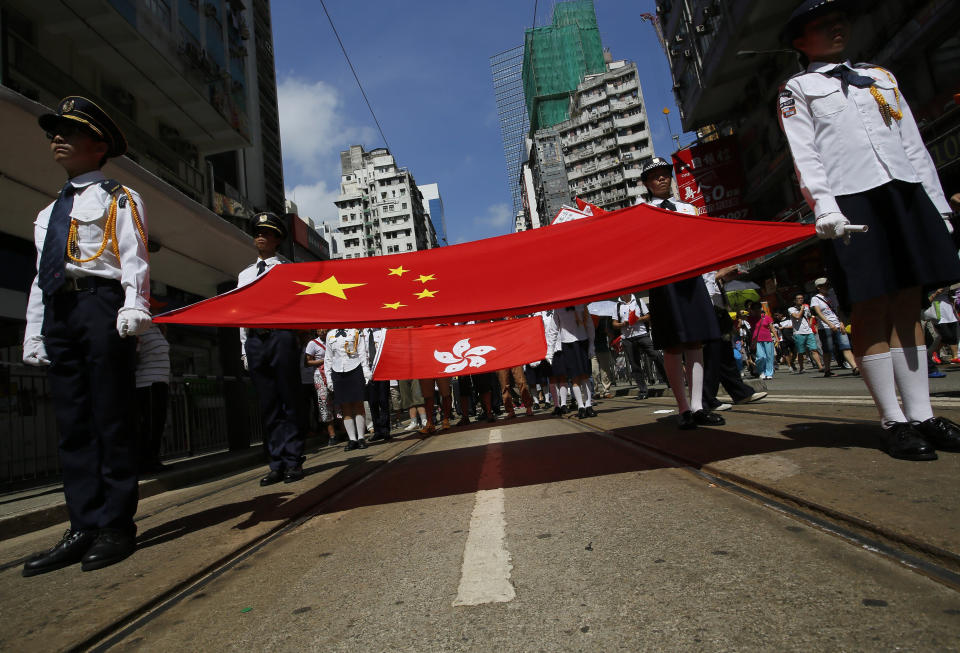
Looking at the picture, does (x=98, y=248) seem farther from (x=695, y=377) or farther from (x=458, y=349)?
(x=458, y=349)

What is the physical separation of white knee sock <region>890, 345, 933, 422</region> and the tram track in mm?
996

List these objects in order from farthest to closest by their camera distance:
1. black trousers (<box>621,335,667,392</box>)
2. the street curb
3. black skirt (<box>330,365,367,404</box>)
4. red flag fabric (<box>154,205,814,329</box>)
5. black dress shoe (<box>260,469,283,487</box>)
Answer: black trousers (<box>621,335,667,392</box>)
black skirt (<box>330,365,367,404</box>)
black dress shoe (<box>260,469,283,487</box>)
the street curb
red flag fabric (<box>154,205,814,329</box>)

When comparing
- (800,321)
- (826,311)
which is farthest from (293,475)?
(800,321)

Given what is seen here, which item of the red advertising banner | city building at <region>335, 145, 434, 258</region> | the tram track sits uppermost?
city building at <region>335, 145, 434, 258</region>

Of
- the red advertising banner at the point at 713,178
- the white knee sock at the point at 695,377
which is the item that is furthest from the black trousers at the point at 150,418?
the red advertising banner at the point at 713,178

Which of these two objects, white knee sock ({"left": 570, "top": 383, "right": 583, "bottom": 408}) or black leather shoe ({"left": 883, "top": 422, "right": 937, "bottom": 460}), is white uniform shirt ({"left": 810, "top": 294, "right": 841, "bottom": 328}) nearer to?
white knee sock ({"left": 570, "top": 383, "right": 583, "bottom": 408})

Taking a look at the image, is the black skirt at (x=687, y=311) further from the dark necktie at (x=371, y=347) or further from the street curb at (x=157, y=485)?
the dark necktie at (x=371, y=347)

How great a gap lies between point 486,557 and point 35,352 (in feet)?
8.19

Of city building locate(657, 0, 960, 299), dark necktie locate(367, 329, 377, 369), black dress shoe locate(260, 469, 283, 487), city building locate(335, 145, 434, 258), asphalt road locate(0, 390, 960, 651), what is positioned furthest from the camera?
city building locate(335, 145, 434, 258)

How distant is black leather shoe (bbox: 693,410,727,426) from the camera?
3.94 meters

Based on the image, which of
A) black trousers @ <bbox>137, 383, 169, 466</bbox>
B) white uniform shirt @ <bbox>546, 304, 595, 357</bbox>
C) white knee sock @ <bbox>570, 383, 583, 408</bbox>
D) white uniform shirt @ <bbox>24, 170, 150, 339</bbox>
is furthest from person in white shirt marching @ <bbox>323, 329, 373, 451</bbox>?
white uniform shirt @ <bbox>24, 170, 150, 339</bbox>

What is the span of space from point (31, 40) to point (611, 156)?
8388cm

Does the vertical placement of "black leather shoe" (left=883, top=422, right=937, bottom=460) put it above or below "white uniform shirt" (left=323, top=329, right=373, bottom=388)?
below

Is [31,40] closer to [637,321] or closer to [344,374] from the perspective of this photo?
[344,374]
